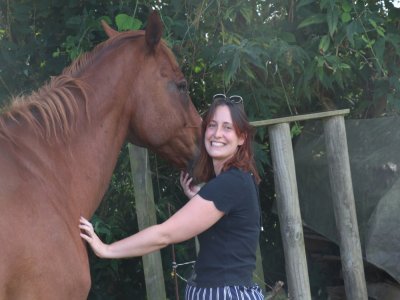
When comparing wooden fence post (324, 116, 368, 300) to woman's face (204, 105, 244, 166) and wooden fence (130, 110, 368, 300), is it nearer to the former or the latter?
wooden fence (130, 110, 368, 300)

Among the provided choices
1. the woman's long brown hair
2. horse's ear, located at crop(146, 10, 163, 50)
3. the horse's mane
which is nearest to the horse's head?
horse's ear, located at crop(146, 10, 163, 50)

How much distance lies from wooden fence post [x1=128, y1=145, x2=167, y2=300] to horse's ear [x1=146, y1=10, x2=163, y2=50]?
40.2 inches

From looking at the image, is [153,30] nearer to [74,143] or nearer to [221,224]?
[74,143]

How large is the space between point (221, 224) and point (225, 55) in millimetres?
1690

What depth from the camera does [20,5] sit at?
15.8 ft

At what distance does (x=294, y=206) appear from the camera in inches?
167

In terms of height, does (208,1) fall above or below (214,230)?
above

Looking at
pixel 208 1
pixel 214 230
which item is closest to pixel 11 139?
pixel 214 230

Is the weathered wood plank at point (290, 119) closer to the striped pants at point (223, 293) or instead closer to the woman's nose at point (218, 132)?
the woman's nose at point (218, 132)

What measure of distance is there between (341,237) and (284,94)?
1083mm

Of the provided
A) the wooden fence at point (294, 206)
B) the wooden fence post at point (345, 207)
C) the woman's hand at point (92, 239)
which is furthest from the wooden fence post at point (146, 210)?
the woman's hand at point (92, 239)

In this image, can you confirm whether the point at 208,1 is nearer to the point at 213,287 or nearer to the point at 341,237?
the point at 341,237

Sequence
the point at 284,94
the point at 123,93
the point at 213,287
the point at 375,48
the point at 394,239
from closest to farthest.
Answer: the point at 213,287 → the point at 123,93 → the point at 394,239 → the point at 375,48 → the point at 284,94

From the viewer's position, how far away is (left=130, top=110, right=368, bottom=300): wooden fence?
13.8 ft
